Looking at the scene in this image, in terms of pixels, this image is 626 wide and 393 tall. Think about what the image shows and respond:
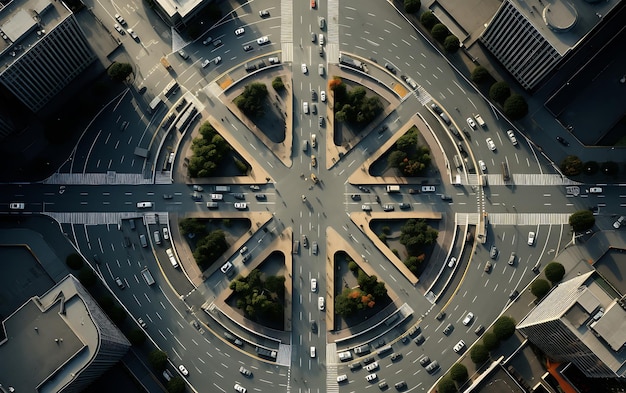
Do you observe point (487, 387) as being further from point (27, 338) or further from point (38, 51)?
point (38, 51)

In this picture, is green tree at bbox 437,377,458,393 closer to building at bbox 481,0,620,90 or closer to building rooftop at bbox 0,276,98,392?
building at bbox 481,0,620,90

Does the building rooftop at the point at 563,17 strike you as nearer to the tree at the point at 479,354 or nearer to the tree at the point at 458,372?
the tree at the point at 479,354

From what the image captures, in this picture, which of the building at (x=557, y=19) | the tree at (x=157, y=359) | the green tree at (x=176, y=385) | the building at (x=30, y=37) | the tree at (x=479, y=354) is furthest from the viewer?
the tree at (x=479, y=354)

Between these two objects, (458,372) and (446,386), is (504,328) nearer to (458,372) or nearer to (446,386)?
(458,372)

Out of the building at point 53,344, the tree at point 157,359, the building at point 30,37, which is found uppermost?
the building at point 30,37

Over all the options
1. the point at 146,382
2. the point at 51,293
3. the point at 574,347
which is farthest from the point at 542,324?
the point at 51,293

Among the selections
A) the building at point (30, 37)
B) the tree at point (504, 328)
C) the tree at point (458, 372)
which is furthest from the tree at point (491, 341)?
the building at point (30, 37)

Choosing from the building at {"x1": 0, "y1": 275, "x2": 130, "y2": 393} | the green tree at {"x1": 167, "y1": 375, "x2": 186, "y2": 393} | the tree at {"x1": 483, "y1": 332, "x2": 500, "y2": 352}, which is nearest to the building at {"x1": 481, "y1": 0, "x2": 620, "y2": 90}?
the tree at {"x1": 483, "y1": 332, "x2": 500, "y2": 352}
